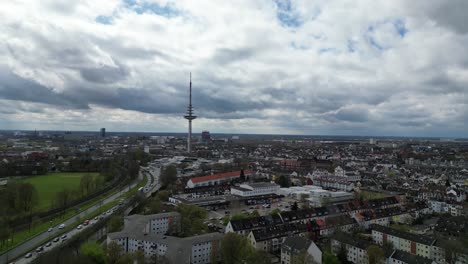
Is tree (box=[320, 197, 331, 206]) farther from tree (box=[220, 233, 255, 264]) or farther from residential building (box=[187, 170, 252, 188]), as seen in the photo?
residential building (box=[187, 170, 252, 188])

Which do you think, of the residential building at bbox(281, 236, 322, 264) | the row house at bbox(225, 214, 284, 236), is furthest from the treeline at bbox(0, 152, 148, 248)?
the residential building at bbox(281, 236, 322, 264)

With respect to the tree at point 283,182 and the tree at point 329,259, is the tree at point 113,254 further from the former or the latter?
the tree at point 283,182

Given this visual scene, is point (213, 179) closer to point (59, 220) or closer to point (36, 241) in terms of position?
point (59, 220)

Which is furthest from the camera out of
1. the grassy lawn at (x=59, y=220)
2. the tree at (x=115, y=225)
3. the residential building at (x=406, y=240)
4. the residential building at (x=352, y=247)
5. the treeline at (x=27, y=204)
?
the treeline at (x=27, y=204)

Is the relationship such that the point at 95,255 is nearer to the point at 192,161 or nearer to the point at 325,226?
the point at 325,226

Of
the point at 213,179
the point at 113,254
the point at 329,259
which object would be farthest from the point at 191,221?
the point at 213,179

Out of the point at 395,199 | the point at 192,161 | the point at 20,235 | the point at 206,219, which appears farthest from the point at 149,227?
the point at 192,161

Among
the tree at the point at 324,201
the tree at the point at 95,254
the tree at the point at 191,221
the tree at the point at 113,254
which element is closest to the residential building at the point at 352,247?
the tree at the point at 191,221
